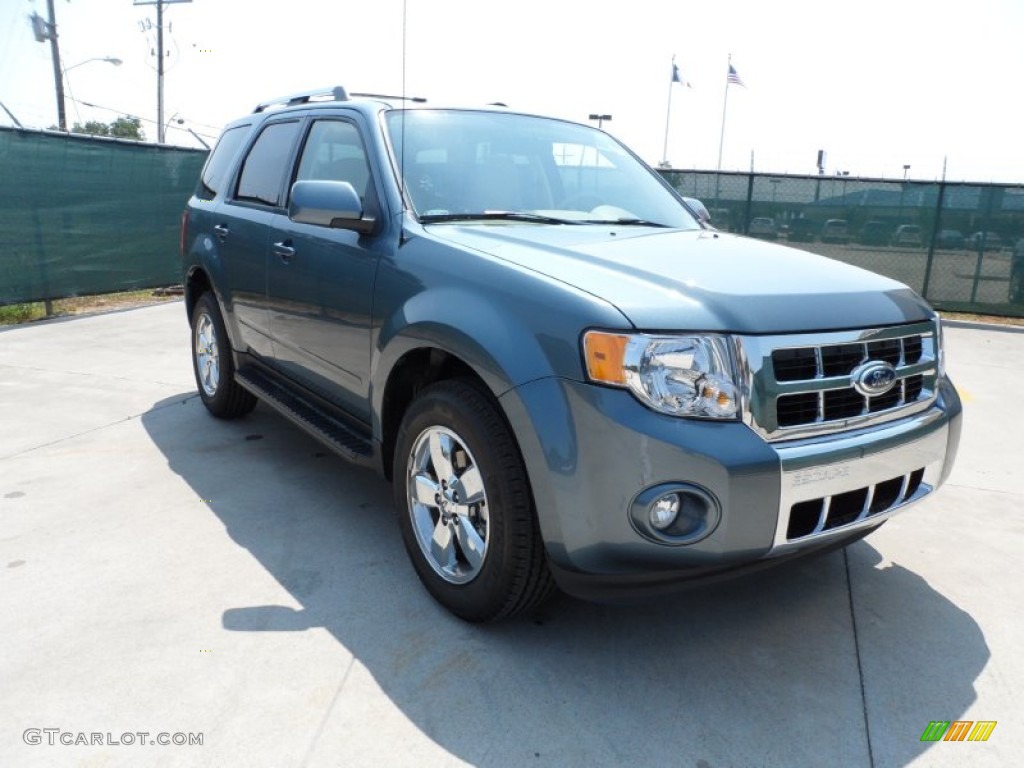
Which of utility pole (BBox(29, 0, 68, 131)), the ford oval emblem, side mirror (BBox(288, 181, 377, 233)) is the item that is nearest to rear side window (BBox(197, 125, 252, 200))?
side mirror (BBox(288, 181, 377, 233))

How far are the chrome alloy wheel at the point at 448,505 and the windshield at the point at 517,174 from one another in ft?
3.09

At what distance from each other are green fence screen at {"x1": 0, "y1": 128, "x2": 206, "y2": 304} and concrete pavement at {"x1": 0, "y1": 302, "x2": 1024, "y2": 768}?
5.67 meters

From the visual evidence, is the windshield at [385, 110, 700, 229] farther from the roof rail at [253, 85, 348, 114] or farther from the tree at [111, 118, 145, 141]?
the tree at [111, 118, 145, 141]

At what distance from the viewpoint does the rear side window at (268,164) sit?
4.13m

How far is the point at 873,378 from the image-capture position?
240 cm

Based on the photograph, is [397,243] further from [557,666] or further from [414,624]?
[557,666]

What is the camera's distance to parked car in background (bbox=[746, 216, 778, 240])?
11992 millimetres

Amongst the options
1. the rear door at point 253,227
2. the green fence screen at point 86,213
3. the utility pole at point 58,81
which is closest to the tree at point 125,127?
the utility pole at point 58,81

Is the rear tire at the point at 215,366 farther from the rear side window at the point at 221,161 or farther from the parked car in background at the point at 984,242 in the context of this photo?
the parked car in background at the point at 984,242

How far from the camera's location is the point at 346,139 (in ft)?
11.8

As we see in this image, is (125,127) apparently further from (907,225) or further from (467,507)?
(467,507)

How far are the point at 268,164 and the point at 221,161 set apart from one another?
2.93 feet

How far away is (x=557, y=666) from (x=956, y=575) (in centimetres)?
181

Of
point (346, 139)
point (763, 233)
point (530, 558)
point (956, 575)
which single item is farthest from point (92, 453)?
point (763, 233)
